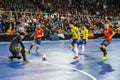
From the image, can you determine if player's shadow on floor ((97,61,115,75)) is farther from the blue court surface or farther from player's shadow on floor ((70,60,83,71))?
player's shadow on floor ((70,60,83,71))

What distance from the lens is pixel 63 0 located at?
3762 cm

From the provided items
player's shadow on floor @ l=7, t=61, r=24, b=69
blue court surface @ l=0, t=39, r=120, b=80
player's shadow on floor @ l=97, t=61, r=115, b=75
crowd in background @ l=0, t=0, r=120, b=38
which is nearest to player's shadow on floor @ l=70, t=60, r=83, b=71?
blue court surface @ l=0, t=39, r=120, b=80

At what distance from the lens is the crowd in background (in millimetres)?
28953

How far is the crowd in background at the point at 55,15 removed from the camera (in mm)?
28953

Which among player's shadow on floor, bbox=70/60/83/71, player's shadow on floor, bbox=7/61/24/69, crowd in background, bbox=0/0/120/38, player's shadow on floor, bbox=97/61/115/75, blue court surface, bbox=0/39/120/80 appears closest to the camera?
blue court surface, bbox=0/39/120/80

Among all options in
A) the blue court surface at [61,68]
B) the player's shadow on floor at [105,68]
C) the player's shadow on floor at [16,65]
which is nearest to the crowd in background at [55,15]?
the blue court surface at [61,68]

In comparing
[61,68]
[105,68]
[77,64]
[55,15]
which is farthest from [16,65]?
[55,15]

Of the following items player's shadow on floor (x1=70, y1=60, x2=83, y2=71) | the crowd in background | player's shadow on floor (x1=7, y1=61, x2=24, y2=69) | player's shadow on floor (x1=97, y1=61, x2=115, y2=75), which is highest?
the crowd in background

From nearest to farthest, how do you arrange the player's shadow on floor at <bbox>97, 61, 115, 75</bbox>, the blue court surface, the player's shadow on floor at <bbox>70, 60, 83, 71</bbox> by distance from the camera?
the blue court surface < the player's shadow on floor at <bbox>97, 61, 115, 75</bbox> < the player's shadow on floor at <bbox>70, 60, 83, 71</bbox>

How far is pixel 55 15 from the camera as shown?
107 feet

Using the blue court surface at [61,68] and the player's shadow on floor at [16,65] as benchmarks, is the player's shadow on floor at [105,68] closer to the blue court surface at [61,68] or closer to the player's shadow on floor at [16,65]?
the blue court surface at [61,68]

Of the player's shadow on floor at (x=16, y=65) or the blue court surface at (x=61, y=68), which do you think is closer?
the blue court surface at (x=61, y=68)

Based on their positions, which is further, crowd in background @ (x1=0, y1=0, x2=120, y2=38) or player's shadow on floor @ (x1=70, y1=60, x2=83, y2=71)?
crowd in background @ (x1=0, y1=0, x2=120, y2=38)

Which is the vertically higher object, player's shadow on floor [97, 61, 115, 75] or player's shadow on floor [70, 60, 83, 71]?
player's shadow on floor [70, 60, 83, 71]
